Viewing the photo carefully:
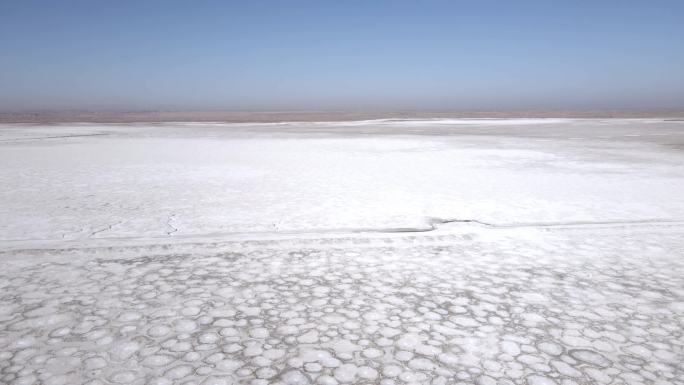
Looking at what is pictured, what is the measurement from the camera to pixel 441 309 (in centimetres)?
364

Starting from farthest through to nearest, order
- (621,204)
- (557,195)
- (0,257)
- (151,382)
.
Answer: (557,195)
(621,204)
(0,257)
(151,382)

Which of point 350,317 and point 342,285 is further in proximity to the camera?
point 342,285

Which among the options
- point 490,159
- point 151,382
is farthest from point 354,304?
point 490,159

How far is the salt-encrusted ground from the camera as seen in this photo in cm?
287

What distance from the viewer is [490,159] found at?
1441cm

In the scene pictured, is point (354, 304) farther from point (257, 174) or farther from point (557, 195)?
point (257, 174)

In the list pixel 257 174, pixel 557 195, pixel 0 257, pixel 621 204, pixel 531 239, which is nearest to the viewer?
pixel 0 257

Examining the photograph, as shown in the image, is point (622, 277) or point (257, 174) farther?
point (257, 174)

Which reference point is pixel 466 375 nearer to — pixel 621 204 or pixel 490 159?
pixel 621 204

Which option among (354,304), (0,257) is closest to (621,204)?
(354,304)

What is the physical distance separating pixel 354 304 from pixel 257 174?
776 centimetres

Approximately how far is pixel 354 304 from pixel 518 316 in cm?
118

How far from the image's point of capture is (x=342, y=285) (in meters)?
4.15

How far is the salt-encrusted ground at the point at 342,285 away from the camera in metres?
2.87
